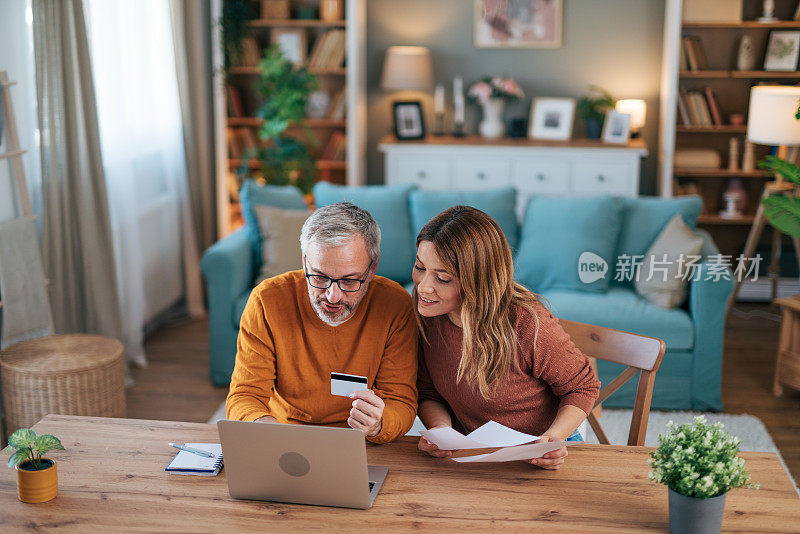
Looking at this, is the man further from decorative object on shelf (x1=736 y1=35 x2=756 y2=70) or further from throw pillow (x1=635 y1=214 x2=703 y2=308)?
decorative object on shelf (x1=736 y1=35 x2=756 y2=70)

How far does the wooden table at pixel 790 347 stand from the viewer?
367cm

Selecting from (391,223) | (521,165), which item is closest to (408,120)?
(521,165)

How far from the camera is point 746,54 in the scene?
509cm

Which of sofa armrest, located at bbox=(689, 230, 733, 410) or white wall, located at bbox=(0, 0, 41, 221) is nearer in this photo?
white wall, located at bbox=(0, 0, 41, 221)

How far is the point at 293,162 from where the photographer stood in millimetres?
5043

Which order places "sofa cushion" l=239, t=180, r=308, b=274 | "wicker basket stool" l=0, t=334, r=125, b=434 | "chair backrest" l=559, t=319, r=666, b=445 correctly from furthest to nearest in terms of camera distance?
"sofa cushion" l=239, t=180, r=308, b=274 → "wicker basket stool" l=0, t=334, r=125, b=434 → "chair backrest" l=559, t=319, r=666, b=445

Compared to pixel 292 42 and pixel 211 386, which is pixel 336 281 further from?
pixel 292 42

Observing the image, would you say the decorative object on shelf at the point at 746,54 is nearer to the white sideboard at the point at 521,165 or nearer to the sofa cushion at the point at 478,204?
the white sideboard at the point at 521,165

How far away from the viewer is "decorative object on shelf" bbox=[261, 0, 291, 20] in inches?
208

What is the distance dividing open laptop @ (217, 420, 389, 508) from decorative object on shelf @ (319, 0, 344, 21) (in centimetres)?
415

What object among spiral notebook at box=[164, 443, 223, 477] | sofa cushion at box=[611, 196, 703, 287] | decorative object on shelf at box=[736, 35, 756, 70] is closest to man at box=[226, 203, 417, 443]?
spiral notebook at box=[164, 443, 223, 477]

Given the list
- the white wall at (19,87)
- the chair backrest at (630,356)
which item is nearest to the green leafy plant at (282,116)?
the white wall at (19,87)

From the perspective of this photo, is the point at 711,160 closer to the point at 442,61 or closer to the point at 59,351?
the point at 442,61

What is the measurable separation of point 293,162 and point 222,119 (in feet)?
1.78
